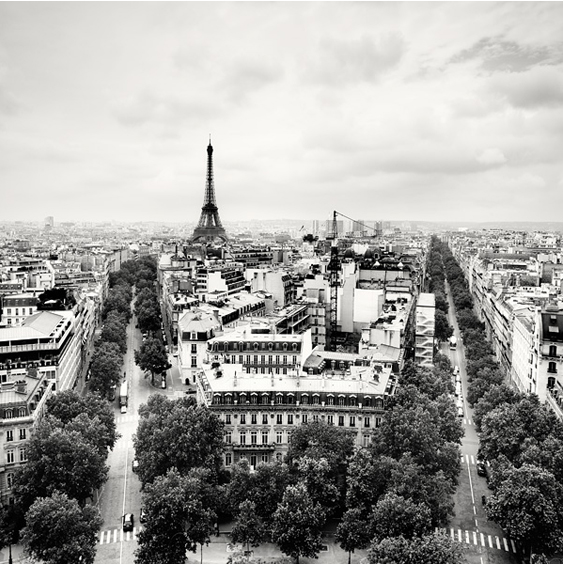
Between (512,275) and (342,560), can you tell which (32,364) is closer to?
(342,560)

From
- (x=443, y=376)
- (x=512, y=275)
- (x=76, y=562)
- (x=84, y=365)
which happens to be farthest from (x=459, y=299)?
(x=76, y=562)

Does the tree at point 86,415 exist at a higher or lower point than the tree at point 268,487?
higher

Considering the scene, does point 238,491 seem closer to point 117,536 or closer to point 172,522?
point 172,522

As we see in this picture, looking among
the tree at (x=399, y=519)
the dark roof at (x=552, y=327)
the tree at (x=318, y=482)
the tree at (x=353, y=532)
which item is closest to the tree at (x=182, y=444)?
the tree at (x=318, y=482)

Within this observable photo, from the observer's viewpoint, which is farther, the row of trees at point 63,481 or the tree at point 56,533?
the row of trees at point 63,481

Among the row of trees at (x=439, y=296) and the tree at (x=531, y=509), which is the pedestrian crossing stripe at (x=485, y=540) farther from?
the row of trees at (x=439, y=296)

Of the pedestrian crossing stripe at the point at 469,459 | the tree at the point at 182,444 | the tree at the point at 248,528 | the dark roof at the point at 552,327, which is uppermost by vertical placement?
the dark roof at the point at 552,327

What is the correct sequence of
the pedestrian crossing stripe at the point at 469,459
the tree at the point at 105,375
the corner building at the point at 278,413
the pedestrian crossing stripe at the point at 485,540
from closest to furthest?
the pedestrian crossing stripe at the point at 485,540 < the corner building at the point at 278,413 < the pedestrian crossing stripe at the point at 469,459 < the tree at the point at 105,375
